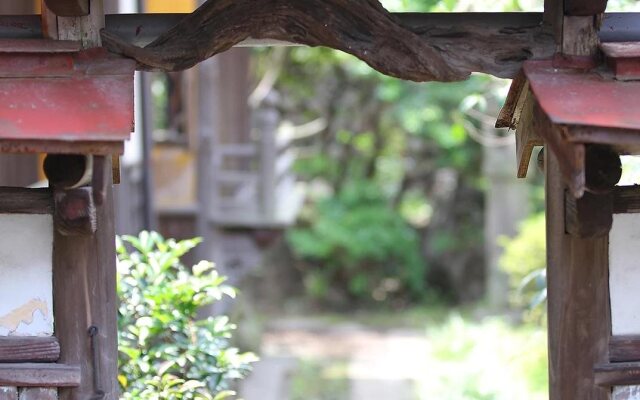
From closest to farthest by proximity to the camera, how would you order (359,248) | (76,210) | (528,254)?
(76,210) < (528,254) < (359,248)

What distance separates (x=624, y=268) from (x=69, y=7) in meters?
2.33

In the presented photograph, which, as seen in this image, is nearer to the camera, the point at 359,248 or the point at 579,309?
the point at 579,309

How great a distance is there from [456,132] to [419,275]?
808 cm

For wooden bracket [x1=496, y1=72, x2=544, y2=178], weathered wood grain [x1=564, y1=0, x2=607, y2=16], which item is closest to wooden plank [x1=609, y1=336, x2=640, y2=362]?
wooden bracket [x1=496, y1=72, x2=544, y2=178]

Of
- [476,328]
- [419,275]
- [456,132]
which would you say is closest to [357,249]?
[419,275]

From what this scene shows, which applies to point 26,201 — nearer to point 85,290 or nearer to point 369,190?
point 85,290

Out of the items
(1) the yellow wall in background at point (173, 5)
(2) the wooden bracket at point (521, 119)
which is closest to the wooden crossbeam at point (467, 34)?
(2) the wooden bracket at point (521, 119)

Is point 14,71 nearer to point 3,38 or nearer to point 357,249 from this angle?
point 3,38

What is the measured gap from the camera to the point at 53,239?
348 cm

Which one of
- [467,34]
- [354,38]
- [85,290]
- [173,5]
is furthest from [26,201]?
[173,5]

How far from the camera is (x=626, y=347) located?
3.52 metres

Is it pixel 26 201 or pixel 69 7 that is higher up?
pixel 69 7

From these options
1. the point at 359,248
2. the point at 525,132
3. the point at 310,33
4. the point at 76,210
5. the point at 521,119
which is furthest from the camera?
the point at 359,248

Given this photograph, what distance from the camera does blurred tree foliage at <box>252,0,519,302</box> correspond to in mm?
15719
